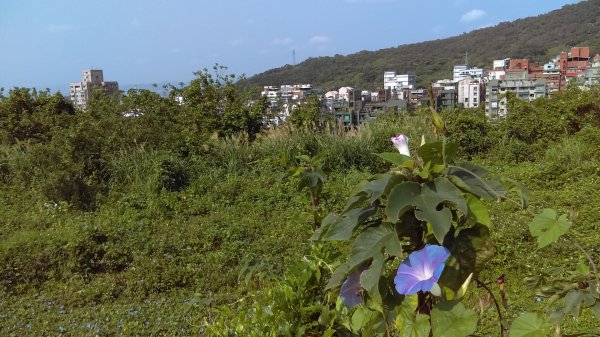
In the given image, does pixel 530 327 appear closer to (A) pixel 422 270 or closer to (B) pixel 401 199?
(A) pixel 422 270

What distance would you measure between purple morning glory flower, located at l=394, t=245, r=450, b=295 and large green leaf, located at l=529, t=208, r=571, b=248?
A: 0.18 m

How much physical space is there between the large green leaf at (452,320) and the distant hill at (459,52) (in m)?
44.6

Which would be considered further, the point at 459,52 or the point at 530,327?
the point at 459,52

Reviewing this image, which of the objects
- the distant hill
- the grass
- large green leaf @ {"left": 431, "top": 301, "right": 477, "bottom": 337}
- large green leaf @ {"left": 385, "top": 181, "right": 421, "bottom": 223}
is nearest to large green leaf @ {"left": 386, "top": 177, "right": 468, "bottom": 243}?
large green leaf @ {"left": 385, "top": 181, "right": 421, "bottom": 223}

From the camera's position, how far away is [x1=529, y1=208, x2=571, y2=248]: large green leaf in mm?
933

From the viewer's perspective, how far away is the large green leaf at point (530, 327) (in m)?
0.92

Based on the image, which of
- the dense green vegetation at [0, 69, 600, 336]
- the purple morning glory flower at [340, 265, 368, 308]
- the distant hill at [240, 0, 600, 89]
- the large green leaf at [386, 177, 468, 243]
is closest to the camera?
the large green leaf at [386, 177, 468, 243]

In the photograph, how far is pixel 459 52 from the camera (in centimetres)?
5828

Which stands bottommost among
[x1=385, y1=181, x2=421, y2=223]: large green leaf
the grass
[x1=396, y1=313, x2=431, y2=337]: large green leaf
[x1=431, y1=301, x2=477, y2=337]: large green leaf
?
the grass

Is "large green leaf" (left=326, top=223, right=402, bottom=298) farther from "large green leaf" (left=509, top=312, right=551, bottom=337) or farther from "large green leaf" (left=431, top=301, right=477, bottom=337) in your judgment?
"large green leaf" (left=509, top=312, right=551, bottom=337)

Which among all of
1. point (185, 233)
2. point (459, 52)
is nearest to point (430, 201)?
point (185, 233)

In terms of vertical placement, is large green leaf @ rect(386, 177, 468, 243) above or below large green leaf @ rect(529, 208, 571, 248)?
above

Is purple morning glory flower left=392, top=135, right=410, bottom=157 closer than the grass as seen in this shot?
Yes

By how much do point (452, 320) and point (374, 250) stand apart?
0.17 m
